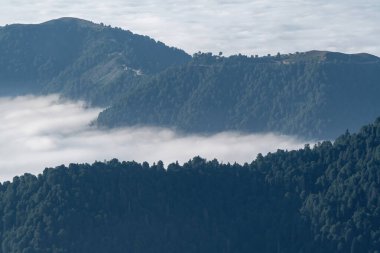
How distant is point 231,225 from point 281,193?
280 inches

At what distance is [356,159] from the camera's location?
6176 inches

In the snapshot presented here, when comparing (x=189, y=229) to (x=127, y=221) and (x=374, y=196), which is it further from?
(x=374, y=196)

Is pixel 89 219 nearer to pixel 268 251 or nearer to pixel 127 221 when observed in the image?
pixel 127 221

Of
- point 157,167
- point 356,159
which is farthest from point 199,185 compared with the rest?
point 356,159

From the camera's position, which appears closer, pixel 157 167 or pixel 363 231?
pixel 363 231

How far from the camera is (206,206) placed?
154 metres

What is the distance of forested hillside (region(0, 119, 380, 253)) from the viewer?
482 ft

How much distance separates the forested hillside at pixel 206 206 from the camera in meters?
147

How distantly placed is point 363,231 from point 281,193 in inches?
429

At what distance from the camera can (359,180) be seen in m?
153

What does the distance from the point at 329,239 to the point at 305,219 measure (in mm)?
3938

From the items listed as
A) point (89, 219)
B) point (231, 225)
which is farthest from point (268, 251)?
point (89, 219)

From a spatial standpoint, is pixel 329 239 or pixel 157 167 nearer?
pixel 329 239

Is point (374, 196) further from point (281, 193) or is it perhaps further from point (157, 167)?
point (157, 167)
